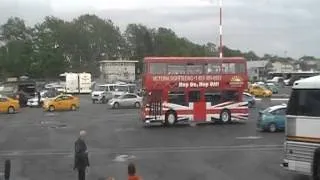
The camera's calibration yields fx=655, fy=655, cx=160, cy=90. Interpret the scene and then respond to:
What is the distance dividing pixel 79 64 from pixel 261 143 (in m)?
141

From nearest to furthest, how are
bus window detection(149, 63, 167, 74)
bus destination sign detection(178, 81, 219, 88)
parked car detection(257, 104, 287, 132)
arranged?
parked car detection(257, 104, 287, 132) < bus window detection(149, 63, 167, 74) < bus destination sign detection(178, 81, 219, 88)

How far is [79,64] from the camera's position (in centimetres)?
16700

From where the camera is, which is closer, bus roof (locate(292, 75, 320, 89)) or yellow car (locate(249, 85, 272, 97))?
bus roof (locate(292, 75, 320, 89))

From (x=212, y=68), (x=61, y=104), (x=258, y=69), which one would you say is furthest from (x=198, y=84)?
(x=258, y=69)

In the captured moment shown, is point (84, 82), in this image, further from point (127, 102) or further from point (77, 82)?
point (127, 102)

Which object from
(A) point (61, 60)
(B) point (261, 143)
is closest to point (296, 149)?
(B) point (261, 143)

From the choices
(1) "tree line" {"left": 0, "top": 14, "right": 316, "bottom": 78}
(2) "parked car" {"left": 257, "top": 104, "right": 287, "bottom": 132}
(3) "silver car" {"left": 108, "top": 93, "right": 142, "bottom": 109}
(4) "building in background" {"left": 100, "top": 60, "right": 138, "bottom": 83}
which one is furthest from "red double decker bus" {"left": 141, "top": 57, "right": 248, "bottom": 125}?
(1) "tree line" {"left": 0, "top": 14, "right": 316, "bottom": 78}

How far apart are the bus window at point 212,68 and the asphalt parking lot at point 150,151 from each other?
3.25m

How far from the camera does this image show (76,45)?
169 m

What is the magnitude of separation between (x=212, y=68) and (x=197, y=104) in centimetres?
232

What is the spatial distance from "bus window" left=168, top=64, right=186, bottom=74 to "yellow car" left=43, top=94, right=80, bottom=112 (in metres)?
24.1

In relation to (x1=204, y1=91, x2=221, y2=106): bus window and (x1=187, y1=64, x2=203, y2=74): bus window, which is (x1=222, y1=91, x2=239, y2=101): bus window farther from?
(x1=187, y1=64, x2=203, y2=74): bus window

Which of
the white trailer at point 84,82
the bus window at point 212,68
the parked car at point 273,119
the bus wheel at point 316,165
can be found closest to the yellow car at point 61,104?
the bus window at point 212,68

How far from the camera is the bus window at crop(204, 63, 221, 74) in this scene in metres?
38.7
